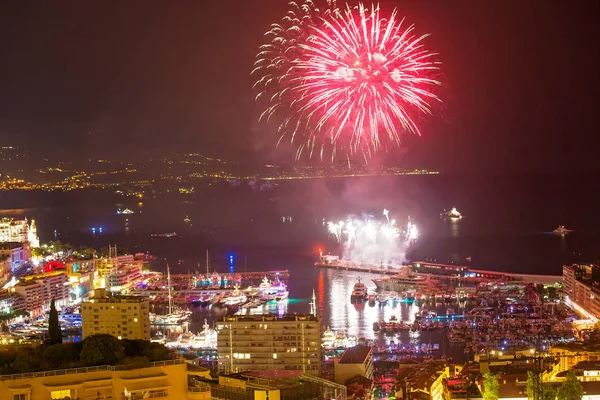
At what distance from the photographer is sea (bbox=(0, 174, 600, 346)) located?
66.9 ft

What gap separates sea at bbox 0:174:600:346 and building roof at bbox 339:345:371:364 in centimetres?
393

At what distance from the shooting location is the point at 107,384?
296cm

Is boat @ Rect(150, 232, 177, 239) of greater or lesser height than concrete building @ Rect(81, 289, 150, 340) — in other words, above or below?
above

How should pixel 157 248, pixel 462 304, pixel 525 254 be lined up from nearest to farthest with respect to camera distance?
pixel 462 304 → pixel 525 254 → pixel 157 248

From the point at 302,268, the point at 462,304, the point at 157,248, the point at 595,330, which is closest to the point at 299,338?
the point at 595,330

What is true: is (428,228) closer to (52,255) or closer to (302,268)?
(302,268)

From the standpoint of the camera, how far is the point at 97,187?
199 feet

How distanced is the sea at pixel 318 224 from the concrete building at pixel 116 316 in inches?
124

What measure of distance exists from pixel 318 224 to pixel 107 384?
32818 mm

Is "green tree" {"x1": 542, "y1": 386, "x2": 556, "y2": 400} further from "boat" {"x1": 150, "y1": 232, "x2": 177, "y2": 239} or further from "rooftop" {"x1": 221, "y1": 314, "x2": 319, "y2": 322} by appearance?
"boat" {"x1": 150, "y1": 232, "x2": 177, "y2": 239}

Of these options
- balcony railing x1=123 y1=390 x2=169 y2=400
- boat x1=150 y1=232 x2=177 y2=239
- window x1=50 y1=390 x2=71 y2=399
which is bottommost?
balcony railing x1=123 y1=390 x2=169 y2=400

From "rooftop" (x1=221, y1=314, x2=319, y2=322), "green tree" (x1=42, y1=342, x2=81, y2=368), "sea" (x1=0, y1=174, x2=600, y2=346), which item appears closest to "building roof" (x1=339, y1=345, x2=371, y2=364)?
"rooftop" (x1=221, y1=314, x2=319, y2=322)

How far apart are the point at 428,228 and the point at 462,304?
16.3 meters

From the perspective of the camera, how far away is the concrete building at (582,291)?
44.1ft
